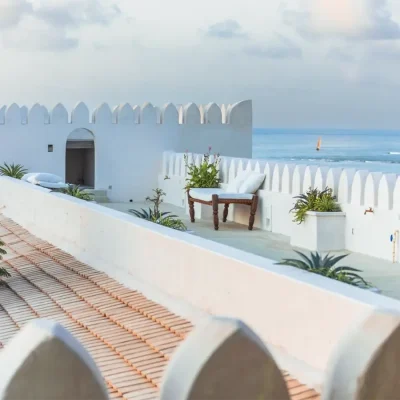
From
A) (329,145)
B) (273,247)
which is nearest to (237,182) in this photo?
(273,247)

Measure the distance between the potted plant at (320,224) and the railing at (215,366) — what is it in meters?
9.21

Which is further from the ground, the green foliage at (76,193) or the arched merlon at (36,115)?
the arched merlon at (36,115)

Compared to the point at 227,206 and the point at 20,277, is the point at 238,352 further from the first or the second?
the point at 227,206

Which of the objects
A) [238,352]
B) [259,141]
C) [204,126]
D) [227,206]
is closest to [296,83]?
[204,126]

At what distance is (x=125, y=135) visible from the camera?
1933 cm

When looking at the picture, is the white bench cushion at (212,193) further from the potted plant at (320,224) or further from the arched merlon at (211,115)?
the arched merlon at (211,115)

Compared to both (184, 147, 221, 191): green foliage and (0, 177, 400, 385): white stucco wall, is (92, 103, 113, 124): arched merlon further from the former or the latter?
(0, 177, 400, 385): white stucco wall

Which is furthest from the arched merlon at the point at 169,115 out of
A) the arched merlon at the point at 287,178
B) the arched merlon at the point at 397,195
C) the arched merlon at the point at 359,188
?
the arched merlon at the point at 397,195

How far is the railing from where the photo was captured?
165 cm

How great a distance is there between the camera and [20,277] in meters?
8.66

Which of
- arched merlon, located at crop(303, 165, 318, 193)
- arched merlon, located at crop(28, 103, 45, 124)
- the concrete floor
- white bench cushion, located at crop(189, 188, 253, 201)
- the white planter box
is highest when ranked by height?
arched merlon, located at crop(28, 103, 45, 124)

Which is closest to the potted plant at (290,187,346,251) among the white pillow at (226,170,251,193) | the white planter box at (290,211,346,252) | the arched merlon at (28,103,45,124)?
the white planter box at (290,211,346,252)

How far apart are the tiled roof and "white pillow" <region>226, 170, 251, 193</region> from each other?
485 centimetres

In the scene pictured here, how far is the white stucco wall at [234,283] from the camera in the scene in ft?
14.3
